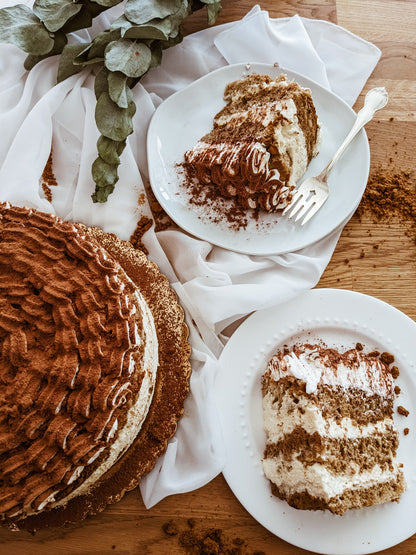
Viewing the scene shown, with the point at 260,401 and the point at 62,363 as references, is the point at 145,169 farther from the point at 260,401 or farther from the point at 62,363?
the point at 260,401

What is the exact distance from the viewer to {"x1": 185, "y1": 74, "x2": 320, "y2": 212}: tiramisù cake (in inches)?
79.7

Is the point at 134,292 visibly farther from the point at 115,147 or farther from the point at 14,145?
the point at 14,145

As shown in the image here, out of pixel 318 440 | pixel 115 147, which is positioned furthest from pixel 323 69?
pixel 318 440

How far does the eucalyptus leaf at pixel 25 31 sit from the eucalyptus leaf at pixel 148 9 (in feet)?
1.18

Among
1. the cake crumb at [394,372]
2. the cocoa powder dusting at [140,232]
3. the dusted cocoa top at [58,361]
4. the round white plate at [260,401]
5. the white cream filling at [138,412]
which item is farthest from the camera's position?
the cocoa powder dusting at [140,232]

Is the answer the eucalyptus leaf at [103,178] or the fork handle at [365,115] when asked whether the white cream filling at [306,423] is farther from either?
the eucalyptus leaf at [103,178]

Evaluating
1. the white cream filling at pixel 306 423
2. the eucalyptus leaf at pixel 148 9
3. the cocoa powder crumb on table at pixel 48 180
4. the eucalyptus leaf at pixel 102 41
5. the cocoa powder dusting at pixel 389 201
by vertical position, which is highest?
the eucalyptus leaf at pixel 148 9

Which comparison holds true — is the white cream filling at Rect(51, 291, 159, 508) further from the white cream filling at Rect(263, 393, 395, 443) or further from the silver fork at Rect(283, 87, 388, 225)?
the silver fork at Rect(283, 87, 388, 225)

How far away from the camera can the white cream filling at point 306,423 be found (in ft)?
6.17

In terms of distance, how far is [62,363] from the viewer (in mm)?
1587

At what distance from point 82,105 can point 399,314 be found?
1.64 metres

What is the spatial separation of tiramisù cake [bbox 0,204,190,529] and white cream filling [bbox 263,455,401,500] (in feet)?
1.91

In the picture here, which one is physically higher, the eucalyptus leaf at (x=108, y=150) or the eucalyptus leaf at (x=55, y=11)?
the eucalyptus leaf at (x=55, y=11)

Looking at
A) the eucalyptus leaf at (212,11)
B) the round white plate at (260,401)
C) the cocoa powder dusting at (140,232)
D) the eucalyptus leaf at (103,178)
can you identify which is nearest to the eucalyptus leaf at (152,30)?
the eucalyptus leaf at (212,11)
